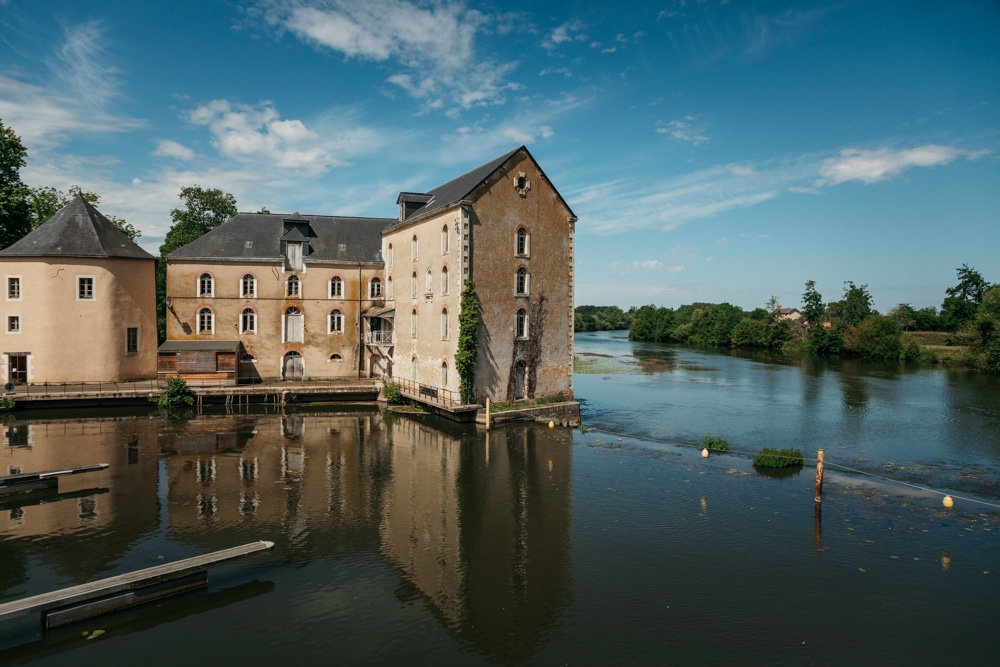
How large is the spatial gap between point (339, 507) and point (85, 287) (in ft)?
79.0

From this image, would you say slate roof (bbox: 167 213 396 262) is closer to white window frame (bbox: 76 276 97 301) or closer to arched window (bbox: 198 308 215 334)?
arched window (bbox: 198 308 215 334)

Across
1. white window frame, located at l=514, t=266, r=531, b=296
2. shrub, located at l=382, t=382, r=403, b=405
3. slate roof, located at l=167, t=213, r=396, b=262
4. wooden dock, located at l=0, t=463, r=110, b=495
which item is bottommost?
wooden dock, located at l=0, t=463, r=110, b=495

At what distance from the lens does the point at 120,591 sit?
11.2 meters

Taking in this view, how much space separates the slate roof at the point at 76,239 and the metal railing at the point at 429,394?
1612 centimetres

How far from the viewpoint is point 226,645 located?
10.2 metres

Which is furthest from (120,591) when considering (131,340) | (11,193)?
(11,193)

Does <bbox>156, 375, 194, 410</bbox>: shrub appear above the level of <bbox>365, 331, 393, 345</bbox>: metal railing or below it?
below

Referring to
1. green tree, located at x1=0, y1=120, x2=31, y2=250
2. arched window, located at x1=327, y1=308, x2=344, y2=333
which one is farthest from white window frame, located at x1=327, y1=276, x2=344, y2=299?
green tree, located at x1=0, y1=120, x2=31, y2=250

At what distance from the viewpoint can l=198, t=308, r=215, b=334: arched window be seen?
3459 centimetres

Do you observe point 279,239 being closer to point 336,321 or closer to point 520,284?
point 336,321

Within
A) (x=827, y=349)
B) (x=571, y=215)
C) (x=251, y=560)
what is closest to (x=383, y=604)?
(x=251, y=560)

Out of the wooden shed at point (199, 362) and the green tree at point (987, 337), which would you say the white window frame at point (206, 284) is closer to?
the wooden shed at point (199, 362)

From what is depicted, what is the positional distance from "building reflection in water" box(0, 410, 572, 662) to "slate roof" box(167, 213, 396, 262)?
12237 mm

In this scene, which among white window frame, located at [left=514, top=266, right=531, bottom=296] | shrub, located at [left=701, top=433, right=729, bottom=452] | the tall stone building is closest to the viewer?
shrub, located at [left=701, top=433, right=729, bottom=452]
